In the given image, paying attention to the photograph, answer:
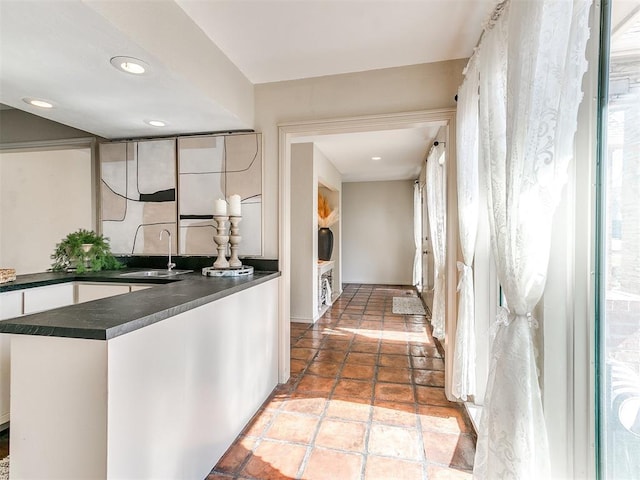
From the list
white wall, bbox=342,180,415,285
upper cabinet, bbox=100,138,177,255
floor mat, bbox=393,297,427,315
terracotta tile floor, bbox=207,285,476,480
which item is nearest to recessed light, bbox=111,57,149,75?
upper cabinet, bbox=100,138,177,255

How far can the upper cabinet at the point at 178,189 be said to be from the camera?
8.51 feet

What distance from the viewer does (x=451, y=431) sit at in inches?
76.2

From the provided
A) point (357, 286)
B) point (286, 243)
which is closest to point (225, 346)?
point (286, 243)

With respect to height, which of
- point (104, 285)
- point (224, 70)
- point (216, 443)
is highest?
point (224, 70)

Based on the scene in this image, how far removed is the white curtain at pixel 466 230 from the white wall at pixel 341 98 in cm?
28

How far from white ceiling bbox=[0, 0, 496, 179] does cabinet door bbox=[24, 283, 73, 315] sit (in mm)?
1241

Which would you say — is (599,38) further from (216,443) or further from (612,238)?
(216,443)

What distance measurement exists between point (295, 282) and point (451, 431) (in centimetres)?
285

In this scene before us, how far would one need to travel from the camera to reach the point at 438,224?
12.4 ft

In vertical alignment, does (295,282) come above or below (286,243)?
below

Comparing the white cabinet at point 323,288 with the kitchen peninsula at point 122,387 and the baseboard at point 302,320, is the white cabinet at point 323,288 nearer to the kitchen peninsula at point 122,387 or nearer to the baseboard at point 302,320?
the baseboard at point 302,320

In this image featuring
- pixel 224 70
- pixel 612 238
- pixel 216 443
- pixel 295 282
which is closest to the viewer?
pixel 612 238

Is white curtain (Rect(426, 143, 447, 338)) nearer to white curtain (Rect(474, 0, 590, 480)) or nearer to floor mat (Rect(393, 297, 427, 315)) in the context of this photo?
floor mat (Rect(393, 297, 427, 315))

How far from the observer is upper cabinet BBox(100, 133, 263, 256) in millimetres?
2594
